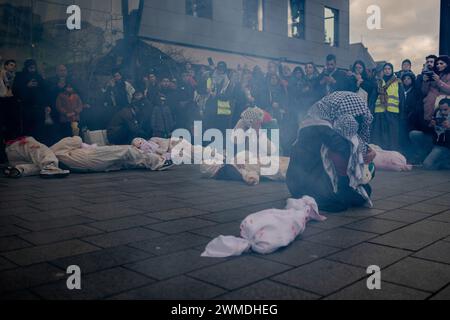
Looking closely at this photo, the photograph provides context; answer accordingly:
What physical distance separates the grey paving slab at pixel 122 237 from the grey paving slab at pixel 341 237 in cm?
112

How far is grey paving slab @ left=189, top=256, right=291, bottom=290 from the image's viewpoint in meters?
2.33

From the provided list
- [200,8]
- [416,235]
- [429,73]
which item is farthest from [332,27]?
[416,235]

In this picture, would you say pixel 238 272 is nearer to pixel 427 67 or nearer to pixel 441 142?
pixel 441 142

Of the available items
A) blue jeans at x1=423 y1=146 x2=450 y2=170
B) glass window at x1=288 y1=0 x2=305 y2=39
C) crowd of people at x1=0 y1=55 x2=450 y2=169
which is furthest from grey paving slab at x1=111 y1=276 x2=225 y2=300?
glass window at x1=288 y1=0 x2=305 y2=39

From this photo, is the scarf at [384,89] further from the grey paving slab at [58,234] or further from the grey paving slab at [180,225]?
the grey paving slab at [58,234]

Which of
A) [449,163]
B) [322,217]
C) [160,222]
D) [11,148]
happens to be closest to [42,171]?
[11,148]

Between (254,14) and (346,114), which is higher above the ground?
(254,14)

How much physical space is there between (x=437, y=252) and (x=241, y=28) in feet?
40.5

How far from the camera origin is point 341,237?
10.5 ft

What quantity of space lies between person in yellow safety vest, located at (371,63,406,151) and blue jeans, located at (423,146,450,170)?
97 centimetres

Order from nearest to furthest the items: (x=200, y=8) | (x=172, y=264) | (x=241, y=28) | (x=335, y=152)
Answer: (x=172, y=264) < (x=335, y=152) < (x=200, y=8) < (x=241, y=28)

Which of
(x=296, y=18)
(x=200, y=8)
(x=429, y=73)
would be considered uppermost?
(x=296, y=18)

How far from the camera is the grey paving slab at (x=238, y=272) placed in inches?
91.8

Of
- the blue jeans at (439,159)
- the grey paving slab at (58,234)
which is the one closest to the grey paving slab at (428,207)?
Answer: the grey paving slab at (58,234)
